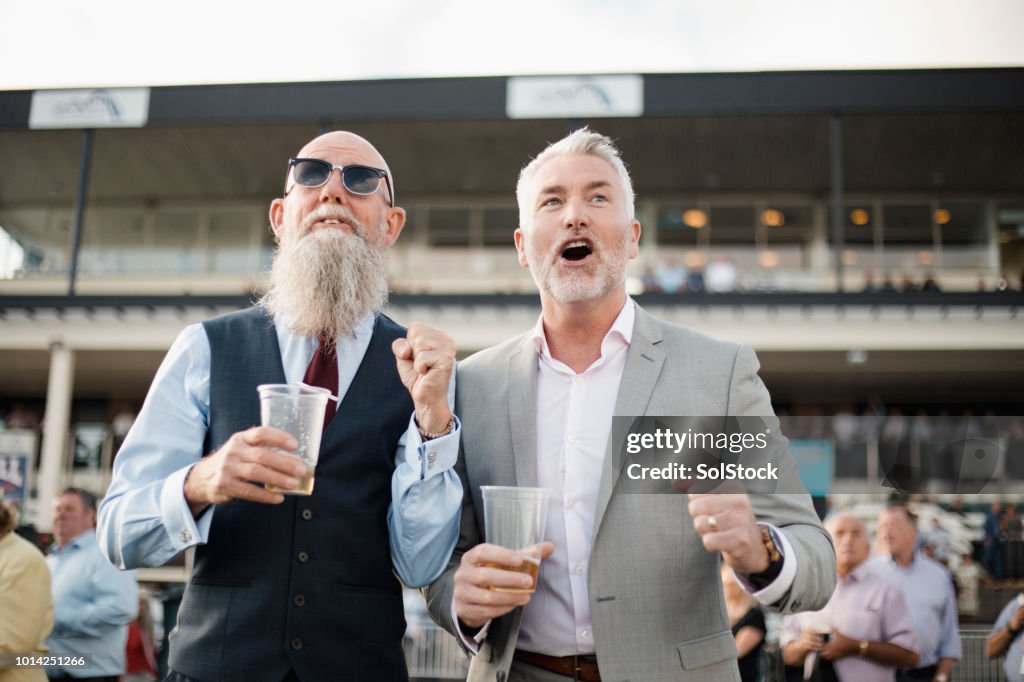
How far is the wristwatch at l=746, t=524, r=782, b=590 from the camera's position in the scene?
1745 mm

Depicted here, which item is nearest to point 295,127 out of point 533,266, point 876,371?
point 876,371

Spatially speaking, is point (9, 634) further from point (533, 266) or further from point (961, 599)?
point (961, 599)

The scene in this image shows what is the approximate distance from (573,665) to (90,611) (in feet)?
14.5

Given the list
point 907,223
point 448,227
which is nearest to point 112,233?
point 448,227

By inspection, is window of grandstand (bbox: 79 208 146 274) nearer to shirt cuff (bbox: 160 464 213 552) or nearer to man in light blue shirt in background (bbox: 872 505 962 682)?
man in light blue shirt in background (bbox: 872 505 962 682)

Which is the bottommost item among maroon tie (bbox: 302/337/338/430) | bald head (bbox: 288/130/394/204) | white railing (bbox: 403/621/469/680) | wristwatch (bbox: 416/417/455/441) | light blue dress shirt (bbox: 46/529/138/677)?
white railing (bbox: 403/621/469/680)

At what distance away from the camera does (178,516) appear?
1.88 meters

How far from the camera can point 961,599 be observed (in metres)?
6.63

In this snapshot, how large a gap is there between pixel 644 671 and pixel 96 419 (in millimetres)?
23543

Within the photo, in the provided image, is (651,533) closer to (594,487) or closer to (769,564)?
(594,487)

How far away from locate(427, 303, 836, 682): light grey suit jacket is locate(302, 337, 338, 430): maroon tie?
37cm

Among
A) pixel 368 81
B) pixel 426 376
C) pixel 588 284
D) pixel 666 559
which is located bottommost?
pixel 666 559

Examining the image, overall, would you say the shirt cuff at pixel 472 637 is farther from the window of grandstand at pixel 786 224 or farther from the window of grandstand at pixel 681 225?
the window of grandstand at pixel 786 224

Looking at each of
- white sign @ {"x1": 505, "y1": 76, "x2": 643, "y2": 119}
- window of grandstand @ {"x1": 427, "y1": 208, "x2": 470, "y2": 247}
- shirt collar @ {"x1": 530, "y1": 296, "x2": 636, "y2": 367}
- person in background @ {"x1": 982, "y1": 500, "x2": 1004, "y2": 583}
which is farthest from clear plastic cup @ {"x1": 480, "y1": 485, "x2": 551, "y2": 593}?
window of grandstand @ {"x1": 427, "y1": 208, "x2": 470, "y2": 247}
